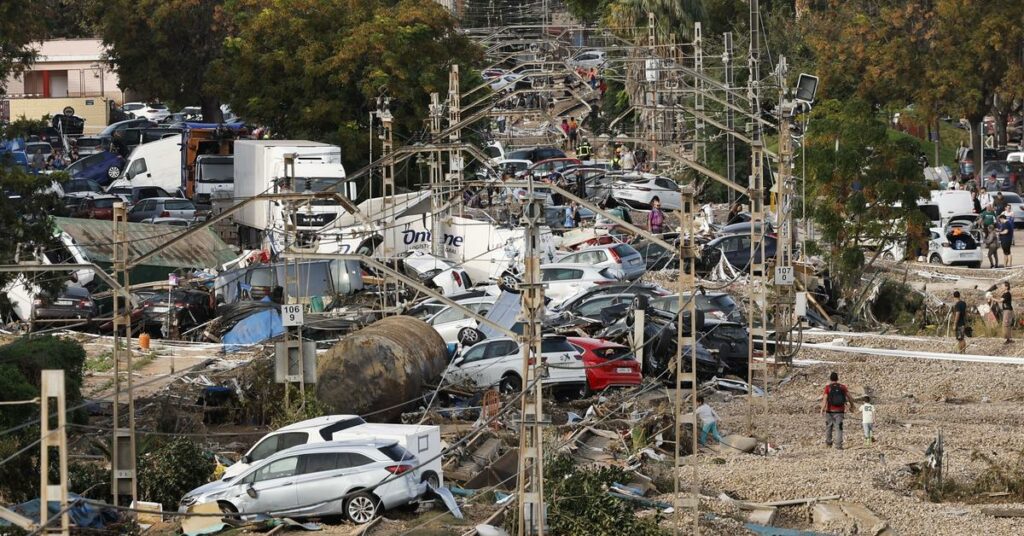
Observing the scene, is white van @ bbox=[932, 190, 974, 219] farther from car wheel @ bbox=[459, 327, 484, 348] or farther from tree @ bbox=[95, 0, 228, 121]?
tree @ bbox=[95, 0, 228, 121]

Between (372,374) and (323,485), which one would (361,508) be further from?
(372,374)

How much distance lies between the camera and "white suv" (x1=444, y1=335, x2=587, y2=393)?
3150cm

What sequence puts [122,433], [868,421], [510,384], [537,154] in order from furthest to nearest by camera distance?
1. [537,154]
2. [510,384]
3. [868,421]
4. [122,433]

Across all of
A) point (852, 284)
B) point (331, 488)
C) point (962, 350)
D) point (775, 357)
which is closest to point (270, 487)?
point (331, 488)

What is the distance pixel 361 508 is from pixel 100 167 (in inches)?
1746

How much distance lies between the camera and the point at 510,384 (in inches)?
1247

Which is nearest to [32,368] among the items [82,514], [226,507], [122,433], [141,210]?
[82,514]

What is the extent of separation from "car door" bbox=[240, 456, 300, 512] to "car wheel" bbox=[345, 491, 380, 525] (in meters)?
0.69

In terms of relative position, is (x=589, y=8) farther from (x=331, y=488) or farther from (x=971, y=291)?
(x=331, y=488)

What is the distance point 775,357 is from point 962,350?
4.94 meters

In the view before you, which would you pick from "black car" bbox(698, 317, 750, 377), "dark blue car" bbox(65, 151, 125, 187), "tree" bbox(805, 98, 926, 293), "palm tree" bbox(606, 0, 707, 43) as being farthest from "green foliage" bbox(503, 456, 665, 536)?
"palm tree" bbox(606, 0, 707, 43)

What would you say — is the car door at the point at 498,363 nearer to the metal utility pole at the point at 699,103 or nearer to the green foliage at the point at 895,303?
the green foliage at the point at 895,303

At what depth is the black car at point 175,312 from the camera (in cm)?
3856

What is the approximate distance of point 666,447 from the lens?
1117 inches
